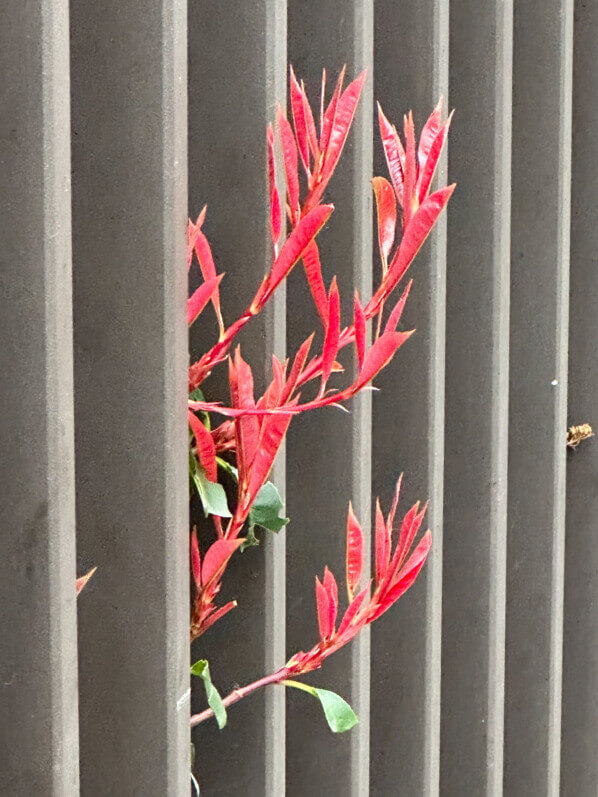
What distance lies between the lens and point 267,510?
0.88m

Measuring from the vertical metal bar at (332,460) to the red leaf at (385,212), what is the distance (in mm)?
214

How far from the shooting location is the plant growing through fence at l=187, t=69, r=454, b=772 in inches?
29.3

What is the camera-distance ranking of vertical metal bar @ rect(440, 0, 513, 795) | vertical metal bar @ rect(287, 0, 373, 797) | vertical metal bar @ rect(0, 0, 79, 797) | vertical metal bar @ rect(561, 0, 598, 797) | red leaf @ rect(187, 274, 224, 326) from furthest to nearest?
vertical metal bar @ rect(561, 0, 598, 797) → vertical metal bar @ rect(440, 0, 513, 795) → vertical metal bar @ rect(287, 0, 373, 797) → red leaf @ rect(187, 274, 224, 326) → vertical metal bar @ rect(0, 0, 79, 797)

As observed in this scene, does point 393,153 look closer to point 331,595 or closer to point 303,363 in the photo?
point 303,363

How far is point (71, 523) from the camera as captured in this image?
2.34 feet

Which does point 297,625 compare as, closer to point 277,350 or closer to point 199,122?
point 277,350

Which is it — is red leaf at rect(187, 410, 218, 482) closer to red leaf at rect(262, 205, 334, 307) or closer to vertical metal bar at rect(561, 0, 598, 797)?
red leaf at rect(262, 205, 334, 307)

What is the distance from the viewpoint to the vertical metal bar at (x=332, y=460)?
3.27ft

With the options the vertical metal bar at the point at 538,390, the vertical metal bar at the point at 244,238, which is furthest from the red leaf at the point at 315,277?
the vertical metal bar at the point at 538,390

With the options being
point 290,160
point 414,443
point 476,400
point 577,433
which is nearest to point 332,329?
point 290,160

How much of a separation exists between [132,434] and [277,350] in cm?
→ 16

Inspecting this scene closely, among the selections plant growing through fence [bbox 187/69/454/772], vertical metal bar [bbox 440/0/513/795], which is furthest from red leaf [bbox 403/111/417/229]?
vertical metal bar [bbox 440/0/513/795]

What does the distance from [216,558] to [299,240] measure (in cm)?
25

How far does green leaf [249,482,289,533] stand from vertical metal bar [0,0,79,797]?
0.19 meters
